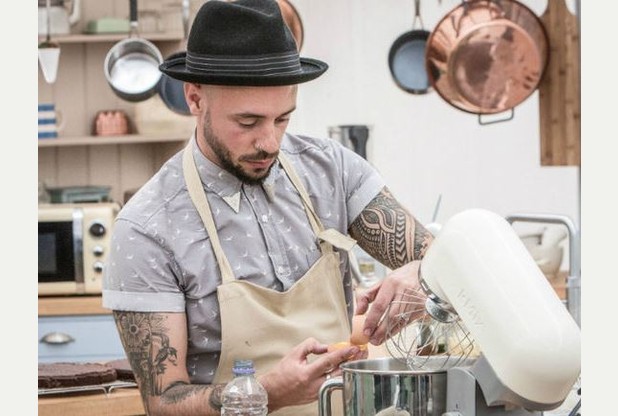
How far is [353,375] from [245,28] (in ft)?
2.65

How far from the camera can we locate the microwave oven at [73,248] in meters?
5.38

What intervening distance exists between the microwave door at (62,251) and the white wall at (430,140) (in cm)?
128

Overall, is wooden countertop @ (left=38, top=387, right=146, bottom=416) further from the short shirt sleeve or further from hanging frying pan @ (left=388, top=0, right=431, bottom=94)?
hanging frying pan @ (left=388, top=0, right=431, bottom=94)

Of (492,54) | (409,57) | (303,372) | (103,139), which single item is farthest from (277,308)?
(103,139)

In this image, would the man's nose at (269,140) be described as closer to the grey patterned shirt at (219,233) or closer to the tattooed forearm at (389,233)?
the grey patterned shirt at (219,233)

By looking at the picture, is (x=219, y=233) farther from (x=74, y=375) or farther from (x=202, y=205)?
(x=74, y=375)

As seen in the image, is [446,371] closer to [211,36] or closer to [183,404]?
[183,404]

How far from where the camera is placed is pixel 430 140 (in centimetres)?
613

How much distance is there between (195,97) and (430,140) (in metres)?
3.79

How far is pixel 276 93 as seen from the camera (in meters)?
2.32

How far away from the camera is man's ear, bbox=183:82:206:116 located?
7.93 ft

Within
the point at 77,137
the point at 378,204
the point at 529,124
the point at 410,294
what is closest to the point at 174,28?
the point at 77,137

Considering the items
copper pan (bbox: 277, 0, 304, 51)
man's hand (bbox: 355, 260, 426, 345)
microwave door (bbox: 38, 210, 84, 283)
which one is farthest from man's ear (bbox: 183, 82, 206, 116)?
microwave door (bbox: 38, 210, 84, 283)

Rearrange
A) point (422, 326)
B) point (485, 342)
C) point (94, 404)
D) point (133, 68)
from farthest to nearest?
point (133, 68) → point (94, 404) → point (422, 326) → point (485, 342)
